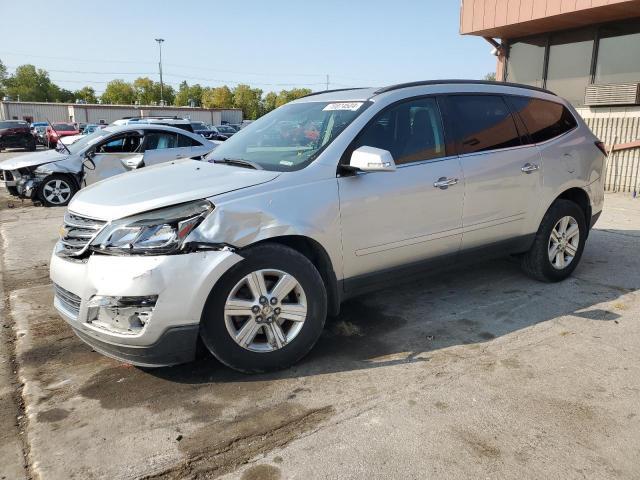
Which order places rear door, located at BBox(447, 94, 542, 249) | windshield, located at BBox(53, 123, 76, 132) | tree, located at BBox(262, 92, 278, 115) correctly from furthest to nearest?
tree, located at BBox(262, 92, 278, 115) < windshield, located at BBox(53, 123, 76, 132) < rear door, located at BBox(447, 94, 542, 249)

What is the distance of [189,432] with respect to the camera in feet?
8.73

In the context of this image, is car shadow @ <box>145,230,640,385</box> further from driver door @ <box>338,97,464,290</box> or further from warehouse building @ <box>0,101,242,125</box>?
warehouse building @ <box>0,101,242,125</box>

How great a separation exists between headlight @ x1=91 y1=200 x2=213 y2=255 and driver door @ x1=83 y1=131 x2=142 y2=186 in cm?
760

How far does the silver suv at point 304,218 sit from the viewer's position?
284cm

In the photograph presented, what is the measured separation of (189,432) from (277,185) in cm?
Result: 147

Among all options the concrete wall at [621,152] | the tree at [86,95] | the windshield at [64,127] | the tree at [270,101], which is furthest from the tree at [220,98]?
the concrete wall at [621,152]

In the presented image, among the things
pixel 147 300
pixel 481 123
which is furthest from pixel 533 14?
pixel 147 300

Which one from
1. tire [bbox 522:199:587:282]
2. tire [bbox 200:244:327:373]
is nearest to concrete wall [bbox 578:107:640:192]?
tire [bbox 522:199:587:282]

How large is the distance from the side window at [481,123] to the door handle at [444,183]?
0.30 meters

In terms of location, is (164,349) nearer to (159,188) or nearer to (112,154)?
(159,188)

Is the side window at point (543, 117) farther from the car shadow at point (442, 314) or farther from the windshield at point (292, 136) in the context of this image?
the windshield at point (292, 136)

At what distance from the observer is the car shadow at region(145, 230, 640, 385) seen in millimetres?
3357

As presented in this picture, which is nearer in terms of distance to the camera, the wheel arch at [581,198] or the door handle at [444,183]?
the door handle at [444,183]

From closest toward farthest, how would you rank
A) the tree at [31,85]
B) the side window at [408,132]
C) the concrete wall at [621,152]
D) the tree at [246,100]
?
1. the side window at [408,132]
2. the concrete wall at [621,152]
3. the tree at [31,85]
4. the tree at [246,100]
